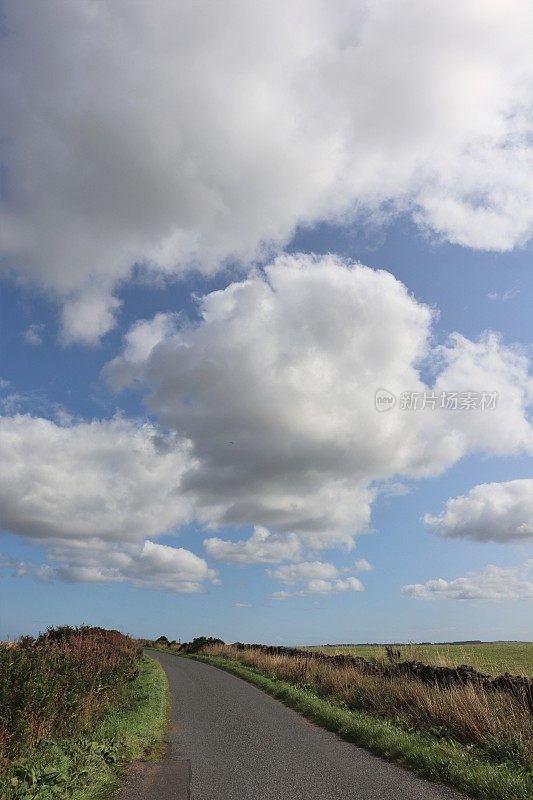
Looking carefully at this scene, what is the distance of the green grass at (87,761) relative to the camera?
7.74m

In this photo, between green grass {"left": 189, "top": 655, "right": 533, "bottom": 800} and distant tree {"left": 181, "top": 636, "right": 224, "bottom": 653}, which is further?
distant tree {"left": 181, "top": 636, "right": 224, "bottom": 653}

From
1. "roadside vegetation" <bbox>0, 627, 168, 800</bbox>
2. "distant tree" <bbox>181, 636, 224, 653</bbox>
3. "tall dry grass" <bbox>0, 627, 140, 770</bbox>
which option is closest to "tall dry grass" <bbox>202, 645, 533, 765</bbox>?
"roadside vegetation" <bbox>0, 627, 168, 800</bbox>

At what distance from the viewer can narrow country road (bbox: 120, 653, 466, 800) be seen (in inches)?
336

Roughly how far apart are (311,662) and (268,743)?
1630cm

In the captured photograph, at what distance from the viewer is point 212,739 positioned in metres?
13.0

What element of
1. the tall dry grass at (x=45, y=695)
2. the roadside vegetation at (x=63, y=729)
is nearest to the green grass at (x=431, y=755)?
the roadside vegetation at (x=63, y=729)

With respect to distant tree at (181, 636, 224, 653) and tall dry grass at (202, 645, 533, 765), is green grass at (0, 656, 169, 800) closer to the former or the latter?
tall dry grass at (202, 645, 533, 765)

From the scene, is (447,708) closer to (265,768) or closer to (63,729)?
(265,768)

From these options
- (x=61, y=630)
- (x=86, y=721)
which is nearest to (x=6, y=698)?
(x=86, y=721)

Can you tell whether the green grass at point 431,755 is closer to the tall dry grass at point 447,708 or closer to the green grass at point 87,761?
the tall dry grass at point 447,708

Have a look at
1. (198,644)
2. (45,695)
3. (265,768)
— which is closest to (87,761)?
(45,695)

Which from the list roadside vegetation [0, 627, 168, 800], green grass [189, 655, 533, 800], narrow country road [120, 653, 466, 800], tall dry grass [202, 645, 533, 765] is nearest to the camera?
roadside vegetation [0, 627, 168, 800]

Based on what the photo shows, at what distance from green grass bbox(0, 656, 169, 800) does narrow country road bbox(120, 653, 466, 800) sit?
0.41 metres

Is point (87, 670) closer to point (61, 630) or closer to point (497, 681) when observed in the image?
point (497, 681)
